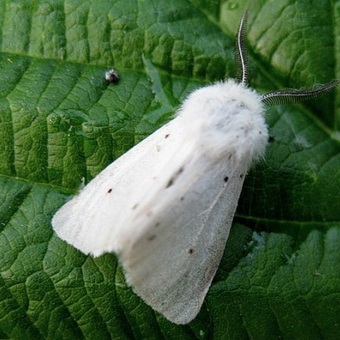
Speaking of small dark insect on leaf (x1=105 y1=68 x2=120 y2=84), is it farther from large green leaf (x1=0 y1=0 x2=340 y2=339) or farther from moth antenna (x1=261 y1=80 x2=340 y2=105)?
moth antenna (x1=261 y1=80 x2=340 y2=105)

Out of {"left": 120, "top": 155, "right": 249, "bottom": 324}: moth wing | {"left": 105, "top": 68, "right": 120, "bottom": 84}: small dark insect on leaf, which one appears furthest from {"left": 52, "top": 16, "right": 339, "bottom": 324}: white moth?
{"left": 105, "top": 68, "right": 120, "bottom": 84}: small dark insect on leaf

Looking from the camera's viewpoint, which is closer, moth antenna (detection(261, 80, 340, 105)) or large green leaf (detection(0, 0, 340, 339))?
large green leaf (detection(0, 0, 340, 339))

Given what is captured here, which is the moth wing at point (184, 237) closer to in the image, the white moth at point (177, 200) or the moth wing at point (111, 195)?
the white moth at point (177, 200)

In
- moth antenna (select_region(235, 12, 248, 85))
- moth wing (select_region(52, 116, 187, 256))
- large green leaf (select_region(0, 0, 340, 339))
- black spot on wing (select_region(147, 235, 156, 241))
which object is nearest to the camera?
black spot on wing (select_region(147, 235, 156, 241))

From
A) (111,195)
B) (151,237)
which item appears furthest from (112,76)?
(151,237)

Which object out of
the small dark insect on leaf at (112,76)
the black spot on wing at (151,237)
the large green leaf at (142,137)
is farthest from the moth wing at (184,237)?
the small dark insect on leaf at (112,76)

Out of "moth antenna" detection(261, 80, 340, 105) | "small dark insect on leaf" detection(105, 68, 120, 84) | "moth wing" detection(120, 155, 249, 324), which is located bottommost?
"moth wing" detection(120, 155, 249, 324)
